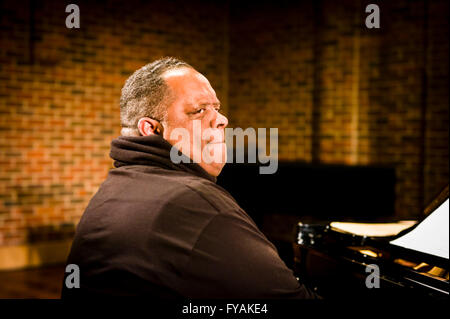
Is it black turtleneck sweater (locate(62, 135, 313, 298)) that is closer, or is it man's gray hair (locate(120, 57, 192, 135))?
black turtleneck sweater (locate(62, 135, 313, 298))

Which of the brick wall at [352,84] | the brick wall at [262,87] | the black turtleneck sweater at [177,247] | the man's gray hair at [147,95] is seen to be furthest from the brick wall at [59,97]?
the black turtleneck sweater at [177,247]

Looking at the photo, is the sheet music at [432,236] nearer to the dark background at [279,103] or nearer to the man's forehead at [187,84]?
the man's forehead at [187,84]

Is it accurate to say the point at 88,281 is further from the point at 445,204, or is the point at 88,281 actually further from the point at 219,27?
the point at 219,27

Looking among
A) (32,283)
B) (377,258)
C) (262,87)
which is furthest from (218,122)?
(262,87)

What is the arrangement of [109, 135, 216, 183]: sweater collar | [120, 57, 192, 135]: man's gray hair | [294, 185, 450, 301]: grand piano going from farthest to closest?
[294, 185, 450, 301]: grand piano
[120, 57, 192, 135]: man's gray hair
[109, 135, 216, 183]: sweater collar

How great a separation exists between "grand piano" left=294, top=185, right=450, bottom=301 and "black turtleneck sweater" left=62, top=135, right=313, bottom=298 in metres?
0.47

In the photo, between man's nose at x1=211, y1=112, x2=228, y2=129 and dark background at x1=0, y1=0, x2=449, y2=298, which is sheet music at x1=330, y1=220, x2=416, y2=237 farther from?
dark background at x1=0, y1=0, x2=449, y2=298

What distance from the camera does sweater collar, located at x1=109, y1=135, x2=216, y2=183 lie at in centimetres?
110

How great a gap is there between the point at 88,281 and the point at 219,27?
554cm

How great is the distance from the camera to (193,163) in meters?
1.18

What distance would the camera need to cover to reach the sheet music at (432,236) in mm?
1431

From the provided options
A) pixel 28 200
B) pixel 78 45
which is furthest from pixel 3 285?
pixel 78 45

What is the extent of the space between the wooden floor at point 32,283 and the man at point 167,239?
3290 millimetres

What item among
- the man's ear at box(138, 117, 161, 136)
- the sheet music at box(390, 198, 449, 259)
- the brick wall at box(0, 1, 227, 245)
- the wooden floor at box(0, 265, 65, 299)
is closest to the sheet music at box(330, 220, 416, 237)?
the sheet music at box(390, 198, 449, 259)
